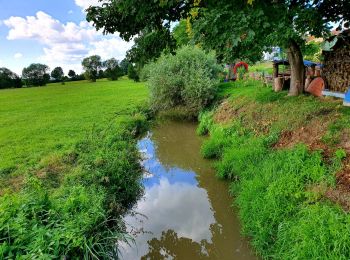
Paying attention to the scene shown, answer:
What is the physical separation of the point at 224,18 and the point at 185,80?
9912 mm

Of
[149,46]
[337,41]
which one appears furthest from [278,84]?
[149,46]

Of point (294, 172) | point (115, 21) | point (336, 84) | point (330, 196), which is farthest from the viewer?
point (336, 84)

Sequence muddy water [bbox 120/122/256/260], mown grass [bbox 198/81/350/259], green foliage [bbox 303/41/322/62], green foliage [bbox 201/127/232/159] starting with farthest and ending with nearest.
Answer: green foliage [bbox 303/41/322/62] < green foliage [bbox 201/127/232/159] < muddy water [bbox 120/122/256/260] < mown grass [bbox 198/81/350/259]

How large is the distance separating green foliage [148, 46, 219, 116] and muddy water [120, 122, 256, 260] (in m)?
5.92

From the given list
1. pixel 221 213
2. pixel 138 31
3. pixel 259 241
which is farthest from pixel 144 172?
pixel 259 241

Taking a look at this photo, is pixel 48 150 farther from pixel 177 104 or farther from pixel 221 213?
pixel 177 104

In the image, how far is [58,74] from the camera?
70.7 meters

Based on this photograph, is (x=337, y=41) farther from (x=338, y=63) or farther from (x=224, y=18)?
(x=224, y=18)

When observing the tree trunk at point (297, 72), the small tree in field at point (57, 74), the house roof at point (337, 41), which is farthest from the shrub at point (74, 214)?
the small tree in field at point (57, 74)

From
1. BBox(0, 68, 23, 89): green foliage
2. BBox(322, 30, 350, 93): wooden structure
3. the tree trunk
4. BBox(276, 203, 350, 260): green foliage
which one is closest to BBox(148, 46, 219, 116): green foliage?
the tree trunk

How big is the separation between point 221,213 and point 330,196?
7.98 feet

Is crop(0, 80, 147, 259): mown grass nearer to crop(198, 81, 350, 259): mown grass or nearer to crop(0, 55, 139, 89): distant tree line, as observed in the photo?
crop(198, 81, 350, 259): mown grass

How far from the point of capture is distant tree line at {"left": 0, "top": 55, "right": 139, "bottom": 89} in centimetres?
5416

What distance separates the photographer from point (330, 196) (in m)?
4.94
